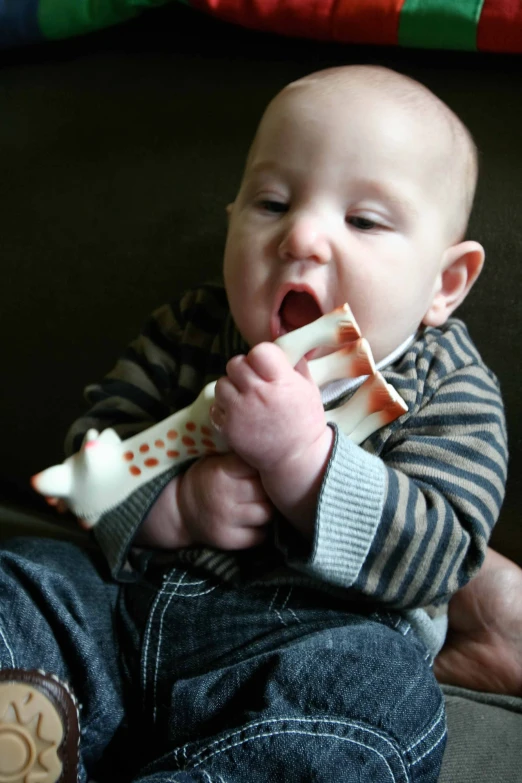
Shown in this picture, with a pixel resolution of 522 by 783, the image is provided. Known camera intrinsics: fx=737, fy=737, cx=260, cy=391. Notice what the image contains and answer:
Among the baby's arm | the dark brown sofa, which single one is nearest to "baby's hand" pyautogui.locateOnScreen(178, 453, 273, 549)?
the baby's arm

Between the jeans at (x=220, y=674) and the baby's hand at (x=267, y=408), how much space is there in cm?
17

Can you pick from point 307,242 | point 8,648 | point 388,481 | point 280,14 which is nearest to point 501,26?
point 280,14

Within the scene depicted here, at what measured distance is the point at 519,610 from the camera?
0.80m

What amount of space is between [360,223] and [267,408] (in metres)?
0.22

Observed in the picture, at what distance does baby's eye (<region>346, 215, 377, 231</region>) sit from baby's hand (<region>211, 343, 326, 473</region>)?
16 cm

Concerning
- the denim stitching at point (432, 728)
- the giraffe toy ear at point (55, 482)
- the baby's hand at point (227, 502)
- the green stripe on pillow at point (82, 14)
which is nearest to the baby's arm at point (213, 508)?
the baby's hand at point (227, 502)

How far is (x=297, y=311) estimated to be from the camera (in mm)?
685

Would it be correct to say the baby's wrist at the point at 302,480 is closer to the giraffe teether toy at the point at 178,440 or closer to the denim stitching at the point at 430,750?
the giraffe teether toy at the point at 178,440

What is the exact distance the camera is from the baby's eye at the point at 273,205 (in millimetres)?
703

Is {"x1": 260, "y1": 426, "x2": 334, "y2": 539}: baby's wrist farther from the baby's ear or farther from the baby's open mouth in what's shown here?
the baby's ear

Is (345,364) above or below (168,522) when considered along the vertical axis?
above

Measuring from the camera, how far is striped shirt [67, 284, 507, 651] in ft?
2.01

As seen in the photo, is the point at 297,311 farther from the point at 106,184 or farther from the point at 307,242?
the point at 106,184

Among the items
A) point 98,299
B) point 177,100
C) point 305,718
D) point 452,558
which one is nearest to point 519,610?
point 452,558
